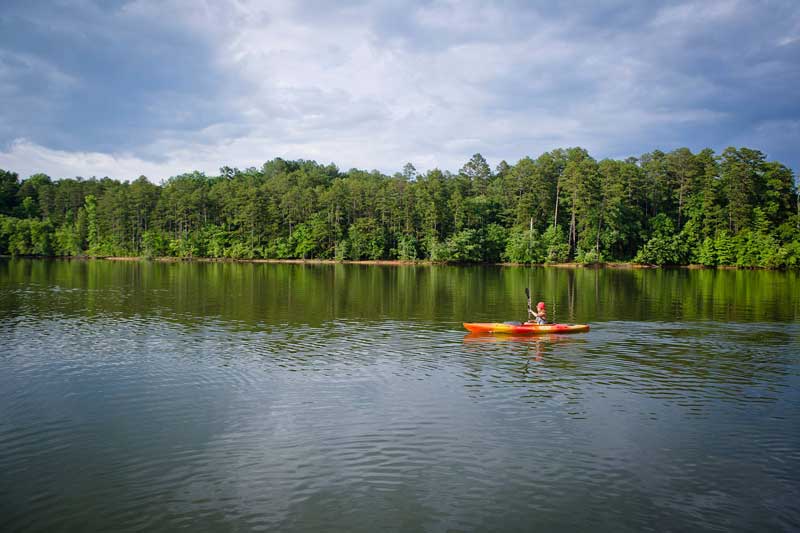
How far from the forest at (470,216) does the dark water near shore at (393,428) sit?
64369 millimetres

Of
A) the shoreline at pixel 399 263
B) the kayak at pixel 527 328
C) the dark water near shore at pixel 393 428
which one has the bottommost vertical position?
the dark water near shore at pixel 393 428

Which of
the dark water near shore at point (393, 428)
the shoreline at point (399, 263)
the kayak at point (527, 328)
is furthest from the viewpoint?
the shoreline at point (399, 263)

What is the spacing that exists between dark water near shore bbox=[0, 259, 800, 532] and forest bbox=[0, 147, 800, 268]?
6437cm

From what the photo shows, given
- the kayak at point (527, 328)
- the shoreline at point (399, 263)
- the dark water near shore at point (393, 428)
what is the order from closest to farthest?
the dark water near shore at point (393, 428) < the kayak at point (527, 328) < the shoreline at point (399, 263)

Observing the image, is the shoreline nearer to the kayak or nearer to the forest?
the forest

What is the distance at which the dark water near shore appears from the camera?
8.53 metres

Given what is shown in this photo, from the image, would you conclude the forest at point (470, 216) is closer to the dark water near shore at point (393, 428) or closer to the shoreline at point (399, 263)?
the shoreline at point (399, 263)

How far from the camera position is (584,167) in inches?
3386

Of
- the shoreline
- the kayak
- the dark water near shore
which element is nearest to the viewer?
the dark water near shore

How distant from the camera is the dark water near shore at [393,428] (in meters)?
8.53

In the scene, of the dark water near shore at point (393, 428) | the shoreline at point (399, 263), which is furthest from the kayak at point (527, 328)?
the shoreline at point (399, 263)

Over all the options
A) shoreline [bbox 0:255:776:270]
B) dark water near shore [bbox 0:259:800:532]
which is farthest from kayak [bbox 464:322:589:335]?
shoreline [bbox 0:255:776:270]

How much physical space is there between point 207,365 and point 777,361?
63.6 ft

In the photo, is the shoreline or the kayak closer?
the kayak
